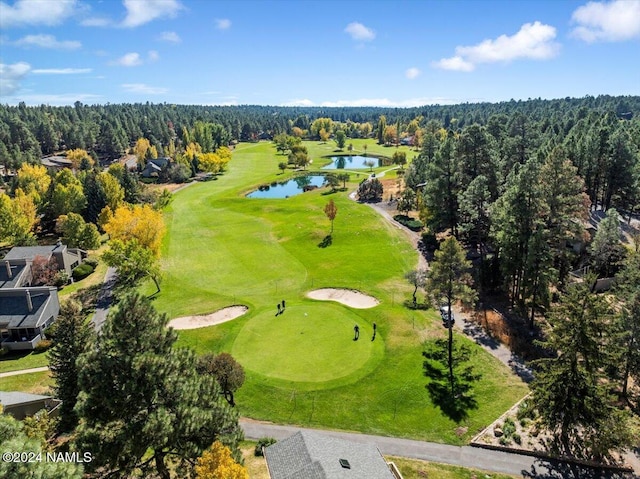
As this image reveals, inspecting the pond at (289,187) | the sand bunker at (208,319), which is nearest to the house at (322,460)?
the sand bunker at (208,319)

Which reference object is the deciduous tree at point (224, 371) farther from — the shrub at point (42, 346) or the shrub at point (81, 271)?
the shrub at point (81, 271)

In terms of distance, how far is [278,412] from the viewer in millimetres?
31953

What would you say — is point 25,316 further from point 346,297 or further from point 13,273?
point 346,297

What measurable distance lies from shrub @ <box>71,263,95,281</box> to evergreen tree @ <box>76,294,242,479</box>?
47.7 meters

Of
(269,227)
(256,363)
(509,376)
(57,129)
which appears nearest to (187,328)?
(256,363)

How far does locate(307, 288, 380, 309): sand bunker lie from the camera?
4884 cm

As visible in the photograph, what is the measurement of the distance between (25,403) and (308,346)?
2282 centimetres

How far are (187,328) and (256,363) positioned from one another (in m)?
11.8

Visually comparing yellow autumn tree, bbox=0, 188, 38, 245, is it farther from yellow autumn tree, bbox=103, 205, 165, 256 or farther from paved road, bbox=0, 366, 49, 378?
paved road, bbox=0, 366, 49, 378

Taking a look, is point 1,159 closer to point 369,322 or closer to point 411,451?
point 369,322

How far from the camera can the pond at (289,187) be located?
11675 cm

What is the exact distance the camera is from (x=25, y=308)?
4547 cm

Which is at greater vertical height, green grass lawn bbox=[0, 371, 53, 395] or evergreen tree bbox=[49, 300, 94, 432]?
evergreen tree bbox=[49, 300, 94, 432]

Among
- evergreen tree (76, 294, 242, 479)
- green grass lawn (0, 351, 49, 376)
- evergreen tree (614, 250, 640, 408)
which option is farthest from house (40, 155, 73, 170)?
evergreen tree (614, 250, 640, 408)
